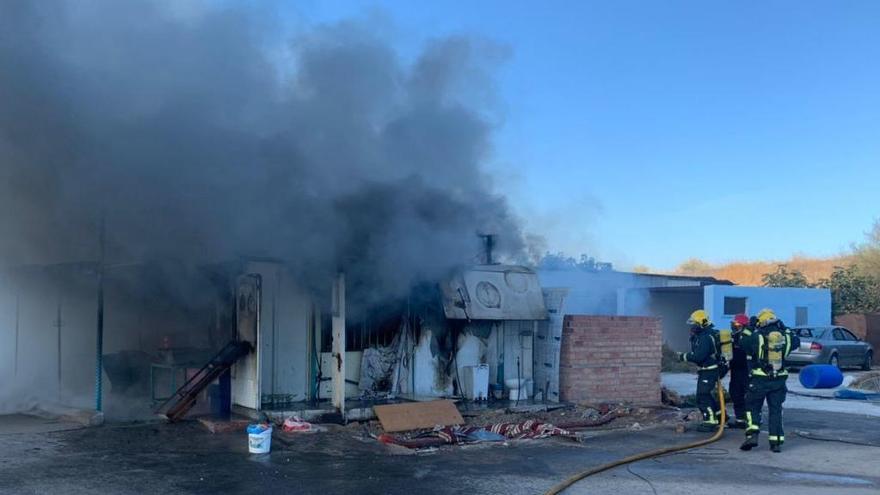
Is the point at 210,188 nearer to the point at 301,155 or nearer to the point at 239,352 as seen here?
the point at 301,155

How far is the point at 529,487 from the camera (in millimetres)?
7191

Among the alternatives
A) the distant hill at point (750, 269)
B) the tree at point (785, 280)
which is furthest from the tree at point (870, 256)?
the distant hill at point (750, 269)

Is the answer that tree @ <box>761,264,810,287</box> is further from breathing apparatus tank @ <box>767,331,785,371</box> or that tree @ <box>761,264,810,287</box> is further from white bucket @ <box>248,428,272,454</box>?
white bucket @ <box>248,428,272,454</box>

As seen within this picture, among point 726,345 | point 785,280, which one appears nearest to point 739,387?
point 726,345

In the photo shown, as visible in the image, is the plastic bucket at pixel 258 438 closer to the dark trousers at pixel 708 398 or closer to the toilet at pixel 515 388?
the toilet at pixel 515 388

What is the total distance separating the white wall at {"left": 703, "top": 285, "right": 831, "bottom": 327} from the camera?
23.8 m

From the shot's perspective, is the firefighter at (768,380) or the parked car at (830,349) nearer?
the firefighter at (768,380)

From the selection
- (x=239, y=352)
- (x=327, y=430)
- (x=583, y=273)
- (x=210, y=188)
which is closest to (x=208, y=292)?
(x=239, y=352)

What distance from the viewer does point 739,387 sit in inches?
434

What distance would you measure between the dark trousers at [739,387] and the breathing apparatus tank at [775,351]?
1.56m

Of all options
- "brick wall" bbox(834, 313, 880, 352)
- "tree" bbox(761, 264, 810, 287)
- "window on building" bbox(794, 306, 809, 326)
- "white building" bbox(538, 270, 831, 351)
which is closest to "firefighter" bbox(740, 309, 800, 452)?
"white building" bbox(538, 270, 831, 351)

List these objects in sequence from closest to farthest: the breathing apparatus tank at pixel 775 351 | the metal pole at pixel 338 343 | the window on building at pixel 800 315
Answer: the breathing apparatus tank at pixel 775 351 → the metal pole at pixel 338 343 → the window on building at pixel 800 315

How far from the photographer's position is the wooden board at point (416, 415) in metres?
9.88

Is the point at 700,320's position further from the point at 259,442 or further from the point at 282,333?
the point at 259,442
